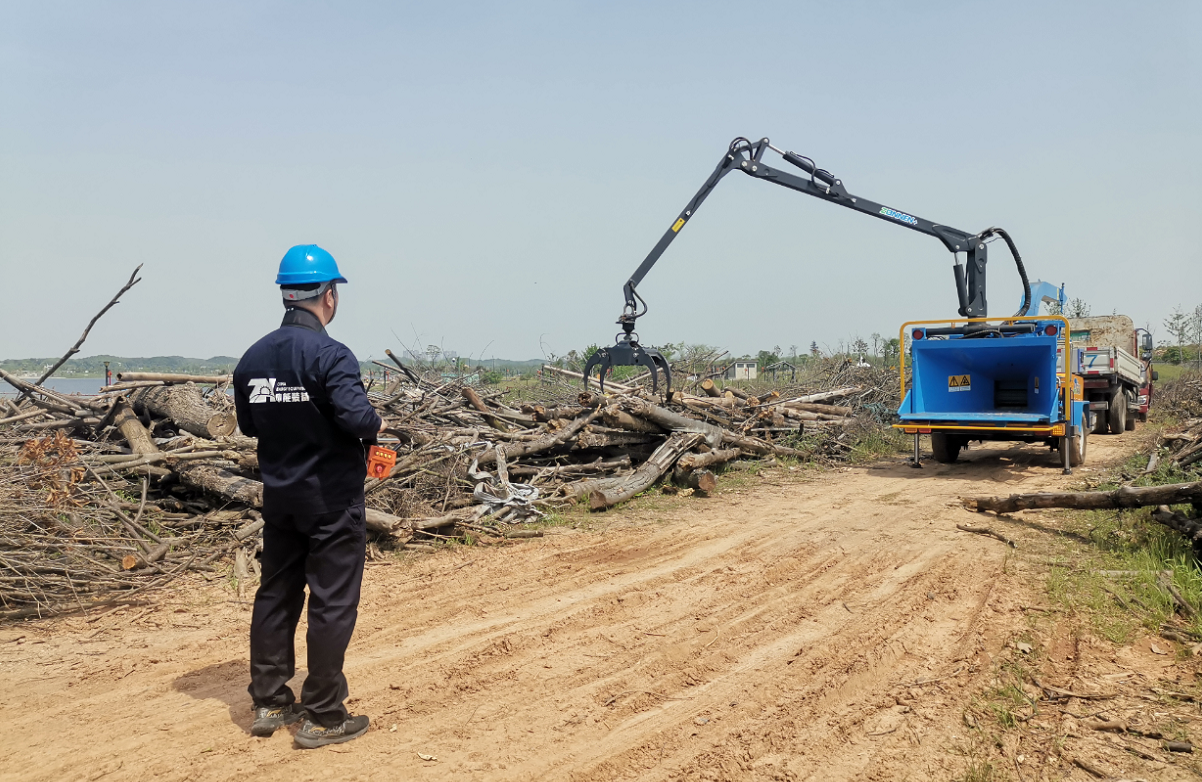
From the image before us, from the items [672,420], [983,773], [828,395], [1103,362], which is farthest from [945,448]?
[983,773]

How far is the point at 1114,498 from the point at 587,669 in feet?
15.8

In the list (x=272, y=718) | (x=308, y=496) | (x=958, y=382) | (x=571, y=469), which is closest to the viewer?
(x=308, y=496)

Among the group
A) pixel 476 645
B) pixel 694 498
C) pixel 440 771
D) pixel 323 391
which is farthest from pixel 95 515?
pixel 694 498

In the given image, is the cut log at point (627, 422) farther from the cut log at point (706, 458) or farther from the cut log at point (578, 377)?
the cut log at point (578, 377)

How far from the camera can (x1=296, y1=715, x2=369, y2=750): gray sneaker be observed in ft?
11.9

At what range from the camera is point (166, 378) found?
9.23m

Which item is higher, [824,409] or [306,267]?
[306,267]

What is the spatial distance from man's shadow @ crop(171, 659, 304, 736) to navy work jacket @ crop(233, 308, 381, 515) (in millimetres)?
1124

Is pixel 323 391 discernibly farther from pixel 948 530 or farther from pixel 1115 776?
pixel 948 530

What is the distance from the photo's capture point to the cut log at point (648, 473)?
921cm

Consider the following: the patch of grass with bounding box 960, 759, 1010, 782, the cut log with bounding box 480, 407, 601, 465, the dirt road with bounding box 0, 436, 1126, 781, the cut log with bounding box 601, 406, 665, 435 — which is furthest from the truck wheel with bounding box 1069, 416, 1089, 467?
the patch of grass with bounding box 960, 759, 1010, 782

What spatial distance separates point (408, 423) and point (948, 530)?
6063 millimetres

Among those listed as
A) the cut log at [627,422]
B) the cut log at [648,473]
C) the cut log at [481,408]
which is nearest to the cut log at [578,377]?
the cut log at [627,422]

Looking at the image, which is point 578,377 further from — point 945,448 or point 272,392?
point 272,392
